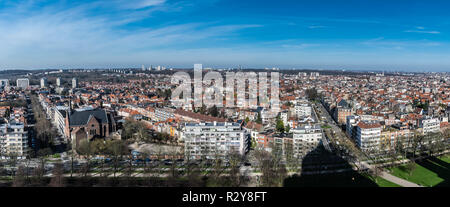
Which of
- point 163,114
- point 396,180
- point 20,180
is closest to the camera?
point 20,180

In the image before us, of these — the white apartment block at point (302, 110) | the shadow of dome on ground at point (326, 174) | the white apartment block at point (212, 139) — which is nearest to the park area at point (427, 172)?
the shadow of dome on ground at point (326, 174)

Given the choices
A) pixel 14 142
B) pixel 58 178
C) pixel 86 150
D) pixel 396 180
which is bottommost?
pixel 396 180

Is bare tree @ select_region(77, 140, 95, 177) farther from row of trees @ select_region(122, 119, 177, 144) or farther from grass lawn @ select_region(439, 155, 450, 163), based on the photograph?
grass lawn @ select_region(439, 155, 450, 163)

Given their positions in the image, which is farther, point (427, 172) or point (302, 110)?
point (302, 110)

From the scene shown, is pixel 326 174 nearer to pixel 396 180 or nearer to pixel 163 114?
pixel 396 180

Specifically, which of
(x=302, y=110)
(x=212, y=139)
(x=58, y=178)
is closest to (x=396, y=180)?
(x=212, y=139)

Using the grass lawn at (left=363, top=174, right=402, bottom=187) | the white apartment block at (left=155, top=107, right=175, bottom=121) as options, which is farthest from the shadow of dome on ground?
the white apartment block at (left=155, top=107, right=175, bottom=121)
